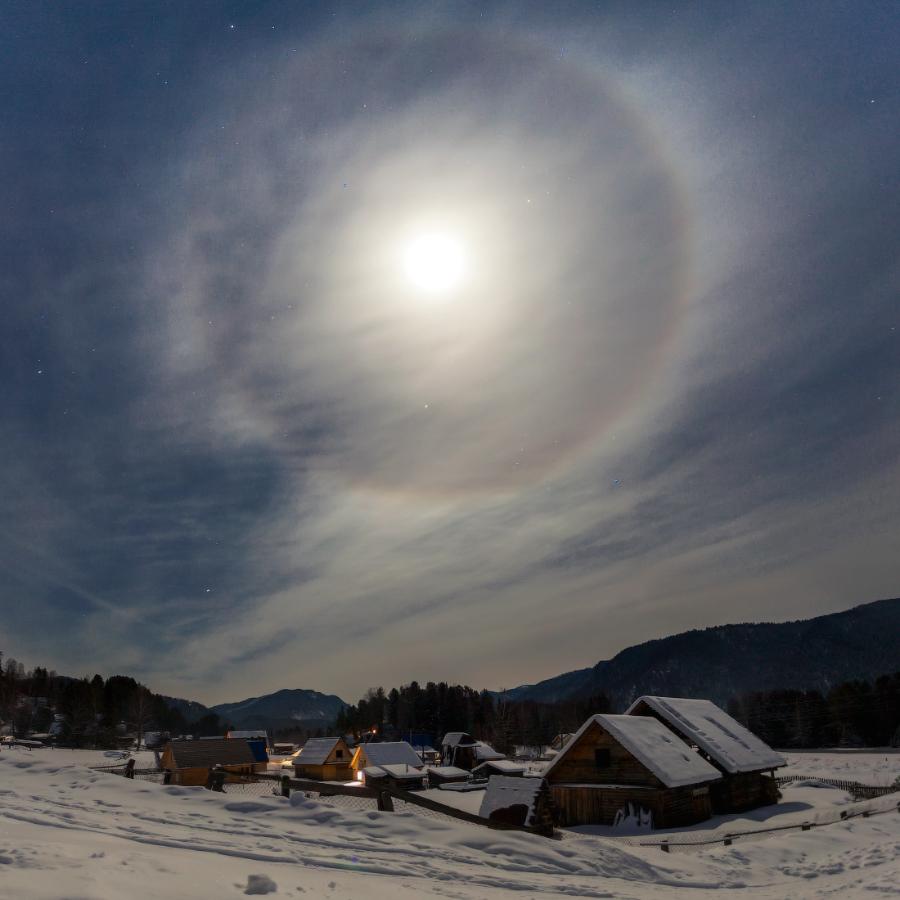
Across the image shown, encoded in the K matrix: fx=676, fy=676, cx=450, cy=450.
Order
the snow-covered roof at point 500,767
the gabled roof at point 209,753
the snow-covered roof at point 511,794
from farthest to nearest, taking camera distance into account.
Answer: the snow-covered roof at point 500,767 < the gabled roof at point 209,753 < the snow-covered roof at point 511,794

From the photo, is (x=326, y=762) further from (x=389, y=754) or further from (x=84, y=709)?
(x=84, y=709)

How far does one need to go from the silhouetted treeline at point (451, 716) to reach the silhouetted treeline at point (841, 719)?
4540cm

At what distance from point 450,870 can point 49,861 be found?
6949mm

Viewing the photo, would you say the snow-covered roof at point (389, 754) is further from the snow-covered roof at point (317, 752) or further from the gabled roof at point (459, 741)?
the gabled roof at point (459, 741)

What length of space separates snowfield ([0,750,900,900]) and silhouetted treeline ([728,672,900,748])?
10191 centimetres

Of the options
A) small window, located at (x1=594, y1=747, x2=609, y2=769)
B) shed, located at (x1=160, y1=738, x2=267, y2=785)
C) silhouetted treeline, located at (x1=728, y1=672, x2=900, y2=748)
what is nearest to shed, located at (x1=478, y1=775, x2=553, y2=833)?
small window, located at (x1=594, y1=747, x2=609, y2=769)

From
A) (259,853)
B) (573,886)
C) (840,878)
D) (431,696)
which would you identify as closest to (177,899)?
(259,853)

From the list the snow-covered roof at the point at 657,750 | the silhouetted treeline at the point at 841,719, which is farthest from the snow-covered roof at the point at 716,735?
the silhouetted treeline at the point at 841,719

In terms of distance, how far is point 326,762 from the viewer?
68438mm

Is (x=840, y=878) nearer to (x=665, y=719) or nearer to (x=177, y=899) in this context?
(x=177, y=899)

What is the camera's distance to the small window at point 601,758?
38219mm

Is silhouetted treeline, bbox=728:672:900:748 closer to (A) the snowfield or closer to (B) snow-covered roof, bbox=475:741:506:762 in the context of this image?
(B) snow-covered roof, bbox=475:741:506:762

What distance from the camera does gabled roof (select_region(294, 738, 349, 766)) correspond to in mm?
68812

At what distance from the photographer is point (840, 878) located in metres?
18.7
